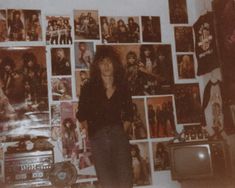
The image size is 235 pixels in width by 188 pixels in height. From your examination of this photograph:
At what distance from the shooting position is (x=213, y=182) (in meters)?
2.08

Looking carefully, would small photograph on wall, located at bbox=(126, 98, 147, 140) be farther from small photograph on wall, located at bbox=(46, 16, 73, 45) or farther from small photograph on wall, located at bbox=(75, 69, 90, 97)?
small photograph on wall, located at bbox=(46, 16, 73, 45)

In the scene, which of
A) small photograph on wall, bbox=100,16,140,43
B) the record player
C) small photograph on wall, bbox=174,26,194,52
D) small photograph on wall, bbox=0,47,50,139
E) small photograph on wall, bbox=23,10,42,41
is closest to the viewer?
the record player

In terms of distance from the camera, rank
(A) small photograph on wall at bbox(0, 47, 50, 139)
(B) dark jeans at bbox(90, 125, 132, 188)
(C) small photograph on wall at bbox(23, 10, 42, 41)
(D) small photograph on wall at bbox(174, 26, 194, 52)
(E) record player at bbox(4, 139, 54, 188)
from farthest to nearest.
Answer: (D) small photograph on wall at bbox(174, 26, 194, 52)
(C) small photograph on wall at bbox(23, 10, 42, 41)
(A) small photograph on wall at bbox(0, 47, 50, 139)
(E) record player at bbox(4, 139, 54, 188)
(B) dark jeans at bbox(90, 125, 132, 188)

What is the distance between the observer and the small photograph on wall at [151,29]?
8.91 ft

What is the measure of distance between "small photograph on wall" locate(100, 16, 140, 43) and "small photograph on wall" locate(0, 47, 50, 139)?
0.47 meters

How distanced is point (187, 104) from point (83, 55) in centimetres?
84

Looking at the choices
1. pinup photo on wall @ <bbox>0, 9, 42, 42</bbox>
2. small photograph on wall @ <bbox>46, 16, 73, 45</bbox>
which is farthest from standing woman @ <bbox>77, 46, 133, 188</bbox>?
pinup photo on wall @ <bbox>0, 9, 42, 42</bbox>

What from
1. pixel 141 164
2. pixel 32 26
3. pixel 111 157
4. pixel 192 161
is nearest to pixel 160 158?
pixel 141 164

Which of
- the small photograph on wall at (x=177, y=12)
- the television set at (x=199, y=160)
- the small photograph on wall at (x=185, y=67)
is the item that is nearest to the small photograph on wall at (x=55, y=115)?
the television set at (x=199, y=160)

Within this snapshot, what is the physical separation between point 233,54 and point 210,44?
336 millimetres

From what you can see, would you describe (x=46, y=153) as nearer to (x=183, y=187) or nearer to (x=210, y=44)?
(x=183, y=187)

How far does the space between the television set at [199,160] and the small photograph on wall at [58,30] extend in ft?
3.44

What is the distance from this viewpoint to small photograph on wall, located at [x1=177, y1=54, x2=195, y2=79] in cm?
274

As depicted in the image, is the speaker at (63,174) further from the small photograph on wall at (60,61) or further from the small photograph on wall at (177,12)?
the small photograph on wall at (177,12)
